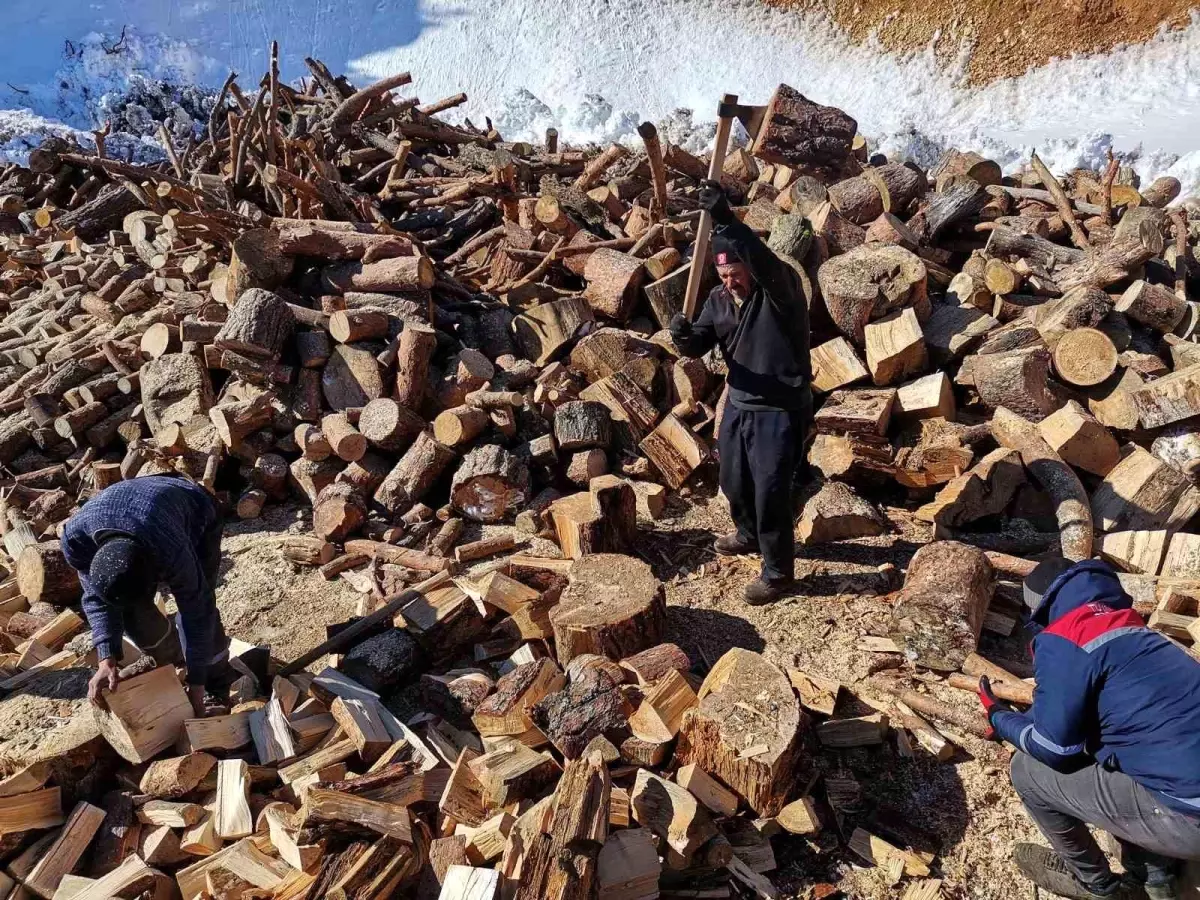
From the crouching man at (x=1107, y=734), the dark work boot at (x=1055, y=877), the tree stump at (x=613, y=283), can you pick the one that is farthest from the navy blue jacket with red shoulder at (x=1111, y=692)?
the tree stump at (x=613, y=283)

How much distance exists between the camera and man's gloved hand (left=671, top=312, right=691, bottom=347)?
4.20 metres

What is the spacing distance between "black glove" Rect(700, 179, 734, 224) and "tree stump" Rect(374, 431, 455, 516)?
246 centimetres

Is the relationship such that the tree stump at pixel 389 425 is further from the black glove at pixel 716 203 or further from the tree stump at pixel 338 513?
the black glove at pixel 716 203

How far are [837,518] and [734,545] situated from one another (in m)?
0.65

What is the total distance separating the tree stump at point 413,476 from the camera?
17.0 ft

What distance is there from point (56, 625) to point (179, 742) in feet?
5.91

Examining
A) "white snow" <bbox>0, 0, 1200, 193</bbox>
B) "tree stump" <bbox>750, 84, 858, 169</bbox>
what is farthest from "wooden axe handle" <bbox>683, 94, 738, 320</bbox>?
"white snow" <bbox>0, 0, 1200, 193</bbox>

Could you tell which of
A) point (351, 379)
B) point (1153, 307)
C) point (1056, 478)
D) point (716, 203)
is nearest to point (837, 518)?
point (1056, 478)

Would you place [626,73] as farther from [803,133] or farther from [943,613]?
[943,613]

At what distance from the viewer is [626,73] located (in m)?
18.7

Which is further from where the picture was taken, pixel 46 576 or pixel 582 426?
pixel 582 426

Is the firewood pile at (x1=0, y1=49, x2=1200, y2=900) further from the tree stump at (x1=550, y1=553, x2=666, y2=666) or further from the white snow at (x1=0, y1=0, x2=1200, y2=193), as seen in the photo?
the white snow at (x1=0, y1=0, x2=1200, y2=193)

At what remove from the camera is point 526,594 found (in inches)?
160

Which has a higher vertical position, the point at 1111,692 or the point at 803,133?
the point at 803,133
